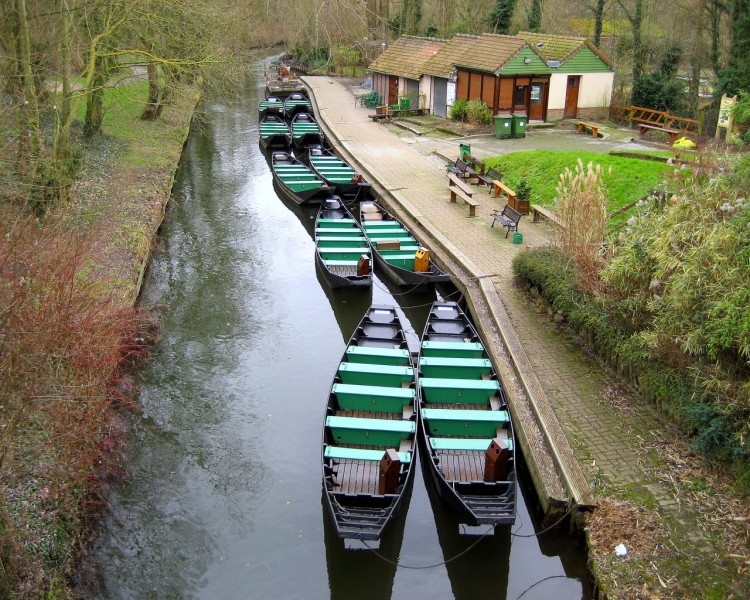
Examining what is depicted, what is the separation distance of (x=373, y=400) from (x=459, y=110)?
22.2 metres

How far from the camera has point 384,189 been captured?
22.8 meters

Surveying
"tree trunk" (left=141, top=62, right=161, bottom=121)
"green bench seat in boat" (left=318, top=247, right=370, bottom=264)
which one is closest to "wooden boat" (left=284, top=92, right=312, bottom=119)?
"tree trunk" (left=141, top=62, right=161, bottom=121)

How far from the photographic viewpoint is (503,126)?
27.9 m

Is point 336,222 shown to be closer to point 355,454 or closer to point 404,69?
point 355,454

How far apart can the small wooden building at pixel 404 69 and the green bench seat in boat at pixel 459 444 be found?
2609 centimetres

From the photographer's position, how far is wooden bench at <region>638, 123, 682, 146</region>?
25356 millimetres

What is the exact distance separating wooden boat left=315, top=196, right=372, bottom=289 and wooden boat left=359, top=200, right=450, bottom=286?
32 cm

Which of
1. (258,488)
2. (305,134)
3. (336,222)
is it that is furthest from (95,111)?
(258,488)

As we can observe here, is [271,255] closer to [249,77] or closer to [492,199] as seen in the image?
[492,199]

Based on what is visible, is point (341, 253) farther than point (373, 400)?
Yes

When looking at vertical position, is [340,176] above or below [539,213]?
above

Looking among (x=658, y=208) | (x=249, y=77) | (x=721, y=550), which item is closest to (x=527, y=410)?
(x=721, y=550)

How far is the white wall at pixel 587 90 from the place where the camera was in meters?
30.0

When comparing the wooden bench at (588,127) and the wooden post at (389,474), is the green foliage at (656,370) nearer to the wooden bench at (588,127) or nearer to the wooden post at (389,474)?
the wooden post at (389,474)
